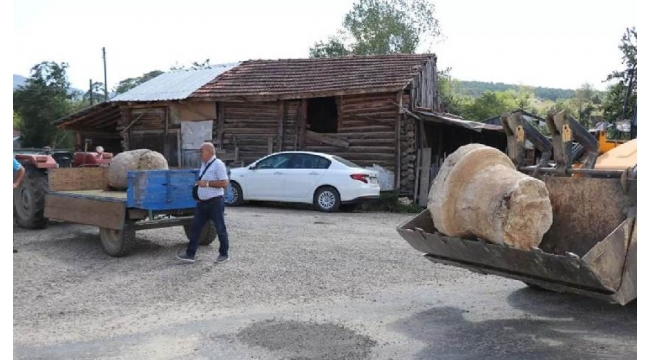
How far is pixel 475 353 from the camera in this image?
15.4ft

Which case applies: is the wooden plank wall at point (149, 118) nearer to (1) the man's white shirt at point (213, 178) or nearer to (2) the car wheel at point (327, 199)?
(2) the car wheel at point (327, 199)

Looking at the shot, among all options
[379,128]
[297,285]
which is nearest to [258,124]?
[379,128]

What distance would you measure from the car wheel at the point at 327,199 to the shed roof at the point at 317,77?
12.6 ft

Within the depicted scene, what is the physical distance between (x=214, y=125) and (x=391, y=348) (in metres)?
16.0

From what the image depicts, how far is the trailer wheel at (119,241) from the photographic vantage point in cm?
838

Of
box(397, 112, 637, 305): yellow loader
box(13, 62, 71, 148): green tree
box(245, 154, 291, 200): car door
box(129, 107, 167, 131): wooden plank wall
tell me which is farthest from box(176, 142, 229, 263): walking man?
box(13, 62, 71, 148): green tree

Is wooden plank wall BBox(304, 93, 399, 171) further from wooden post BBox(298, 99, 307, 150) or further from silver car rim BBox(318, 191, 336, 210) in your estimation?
silver car rim BBox(318, 191, 336, 210)

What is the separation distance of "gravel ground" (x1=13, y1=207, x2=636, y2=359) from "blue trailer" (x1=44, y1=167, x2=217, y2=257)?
0.32 m

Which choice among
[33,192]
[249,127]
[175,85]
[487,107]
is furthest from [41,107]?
[33,192]

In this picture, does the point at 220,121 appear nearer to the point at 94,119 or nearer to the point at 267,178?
the point at 267,178

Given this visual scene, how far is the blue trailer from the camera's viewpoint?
8.23 metres

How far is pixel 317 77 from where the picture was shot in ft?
63.3

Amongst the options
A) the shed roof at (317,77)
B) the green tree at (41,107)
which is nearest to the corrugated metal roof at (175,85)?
the shed roof at (317,77)

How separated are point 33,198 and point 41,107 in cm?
3596
